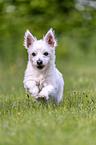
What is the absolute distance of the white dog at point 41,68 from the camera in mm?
5320

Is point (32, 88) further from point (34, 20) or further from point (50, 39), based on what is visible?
point (34, 20)

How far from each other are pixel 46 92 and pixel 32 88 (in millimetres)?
402

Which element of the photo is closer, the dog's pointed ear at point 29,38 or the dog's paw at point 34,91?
the dog's paw at point 34,91

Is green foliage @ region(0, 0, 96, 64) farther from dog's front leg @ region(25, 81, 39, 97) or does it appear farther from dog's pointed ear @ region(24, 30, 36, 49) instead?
dog's front leg @ region(25, 81, 39, 97)

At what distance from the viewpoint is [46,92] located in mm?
5074

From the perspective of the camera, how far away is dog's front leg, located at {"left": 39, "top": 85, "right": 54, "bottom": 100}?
500 centimetres

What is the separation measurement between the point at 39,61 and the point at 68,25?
7742mm

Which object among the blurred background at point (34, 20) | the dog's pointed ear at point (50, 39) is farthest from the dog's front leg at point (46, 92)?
the blurred background at point (34, 20)

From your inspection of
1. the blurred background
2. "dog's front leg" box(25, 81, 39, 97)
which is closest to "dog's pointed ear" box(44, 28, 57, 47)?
"dog's front leg" box(25, 81, 39, 97)

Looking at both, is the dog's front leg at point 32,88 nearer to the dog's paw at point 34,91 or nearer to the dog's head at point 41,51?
the dog's paw at point 34,91

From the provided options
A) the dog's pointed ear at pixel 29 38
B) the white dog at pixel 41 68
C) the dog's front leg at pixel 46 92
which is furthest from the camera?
the dog's pointed ear at pixel 29 38

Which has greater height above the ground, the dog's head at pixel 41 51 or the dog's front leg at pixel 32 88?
the dog's head at pixel 41 51

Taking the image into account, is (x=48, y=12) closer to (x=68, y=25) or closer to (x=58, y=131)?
(x=68, y=25)

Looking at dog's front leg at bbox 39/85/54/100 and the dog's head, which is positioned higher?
the dog's head
